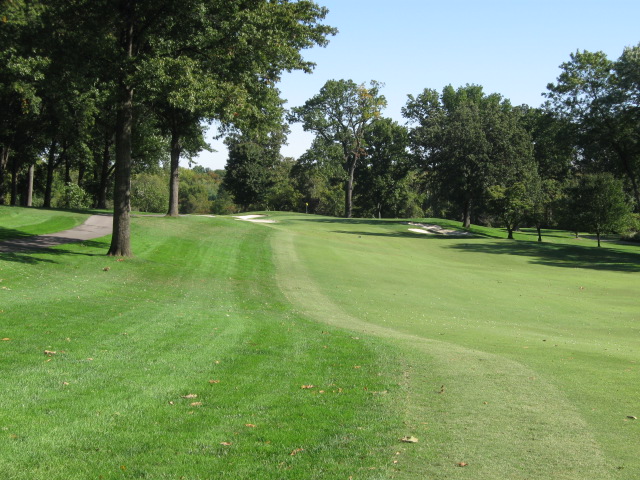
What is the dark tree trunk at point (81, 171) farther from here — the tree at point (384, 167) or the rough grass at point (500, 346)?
the tree at point (384, 167)

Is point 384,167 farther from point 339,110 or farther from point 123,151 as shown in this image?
point 123,151

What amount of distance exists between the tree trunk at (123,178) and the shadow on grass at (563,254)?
1018 inches

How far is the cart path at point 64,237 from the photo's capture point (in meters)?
21.2

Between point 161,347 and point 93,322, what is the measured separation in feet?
7.75

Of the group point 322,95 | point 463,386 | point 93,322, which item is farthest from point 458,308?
point 322,95

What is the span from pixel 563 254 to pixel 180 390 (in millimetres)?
40043

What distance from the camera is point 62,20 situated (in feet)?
65.9

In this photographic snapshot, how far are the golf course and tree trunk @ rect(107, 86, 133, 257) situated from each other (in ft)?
4.33

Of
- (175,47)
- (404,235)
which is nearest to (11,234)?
(175,47)

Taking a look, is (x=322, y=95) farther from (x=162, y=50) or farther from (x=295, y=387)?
(x=295, y=387)

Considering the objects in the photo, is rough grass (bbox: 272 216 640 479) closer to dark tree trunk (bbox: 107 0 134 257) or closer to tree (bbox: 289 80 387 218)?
dark tree trunk (bbox: 107 0 134 257)

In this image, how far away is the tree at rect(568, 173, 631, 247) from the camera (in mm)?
45469

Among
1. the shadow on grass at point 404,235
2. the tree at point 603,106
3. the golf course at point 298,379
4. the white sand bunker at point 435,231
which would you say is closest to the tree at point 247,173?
the white sand bunker at point 435,231

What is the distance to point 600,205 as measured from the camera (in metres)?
45.8
